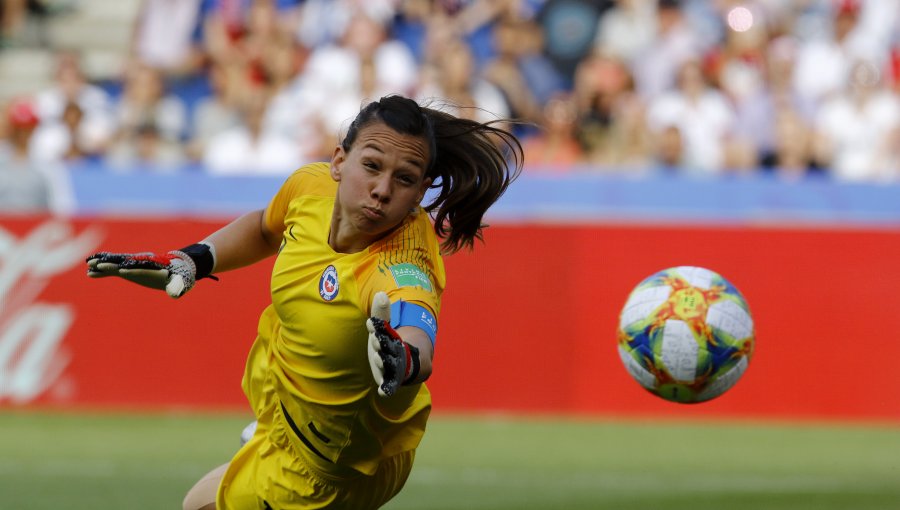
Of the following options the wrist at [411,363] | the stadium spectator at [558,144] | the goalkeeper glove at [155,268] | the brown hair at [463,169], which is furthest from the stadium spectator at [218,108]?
the wrist at [411,363]

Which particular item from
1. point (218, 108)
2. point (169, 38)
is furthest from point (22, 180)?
point (169, 38)

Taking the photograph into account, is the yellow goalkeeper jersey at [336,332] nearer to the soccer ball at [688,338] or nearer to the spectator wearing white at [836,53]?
the soccer ball at [688,338]

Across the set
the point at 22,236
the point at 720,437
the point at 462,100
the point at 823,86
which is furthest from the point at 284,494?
the point at 823,86

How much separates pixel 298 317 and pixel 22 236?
24.0 ft

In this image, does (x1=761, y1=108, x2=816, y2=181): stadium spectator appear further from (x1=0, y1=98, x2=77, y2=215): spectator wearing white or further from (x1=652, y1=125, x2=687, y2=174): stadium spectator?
(x1=0, y1=98, x2=77, y2=215): spectator wearing white

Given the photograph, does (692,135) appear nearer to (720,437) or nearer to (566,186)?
(566,186)

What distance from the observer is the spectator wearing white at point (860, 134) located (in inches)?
529

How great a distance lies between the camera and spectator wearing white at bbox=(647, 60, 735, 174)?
13555 millimetres

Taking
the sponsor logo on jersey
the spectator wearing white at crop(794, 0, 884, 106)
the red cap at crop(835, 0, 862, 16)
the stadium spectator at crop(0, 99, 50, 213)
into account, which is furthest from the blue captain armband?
the red cap at crop(835, 0, 862, 16)

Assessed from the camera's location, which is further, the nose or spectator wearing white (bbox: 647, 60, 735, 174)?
spectator wearing white (bbox: 647, 60, 735, 174)

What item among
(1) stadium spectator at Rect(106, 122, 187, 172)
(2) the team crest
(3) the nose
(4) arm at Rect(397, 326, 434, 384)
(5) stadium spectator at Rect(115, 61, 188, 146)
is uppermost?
(5) stadium spectator at Rect(115, 61, 188, 146)

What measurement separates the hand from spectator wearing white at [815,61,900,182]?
373 inches

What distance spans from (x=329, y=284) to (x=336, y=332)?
0.15m

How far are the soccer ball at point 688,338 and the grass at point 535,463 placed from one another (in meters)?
1.88
